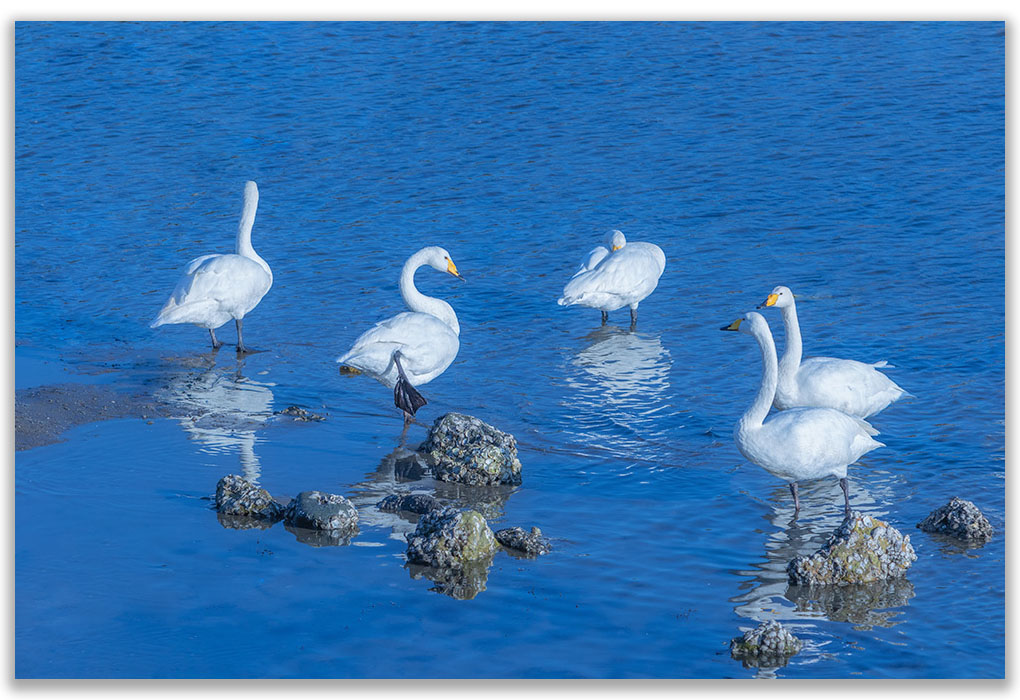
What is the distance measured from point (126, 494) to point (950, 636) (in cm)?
597

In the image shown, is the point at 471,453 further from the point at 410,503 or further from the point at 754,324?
the point at 754,324

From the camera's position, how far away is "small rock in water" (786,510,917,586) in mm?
8281

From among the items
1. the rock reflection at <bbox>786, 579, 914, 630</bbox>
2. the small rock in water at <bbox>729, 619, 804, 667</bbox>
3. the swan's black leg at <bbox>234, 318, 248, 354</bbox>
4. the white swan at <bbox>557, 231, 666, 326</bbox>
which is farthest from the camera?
the white swan at <bbox>557, 231, 666, 326</bbox>

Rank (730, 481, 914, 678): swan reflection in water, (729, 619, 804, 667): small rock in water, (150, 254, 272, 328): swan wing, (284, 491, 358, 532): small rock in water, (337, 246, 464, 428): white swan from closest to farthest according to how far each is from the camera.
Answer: (729, 619, 804, 667): small rock in water, (730, 481, 914, 678): swan reflection in water, (284, 491, 358, 532): small rock in water, (337, 246, 464, 428): white swan, (150, 254, 272, 328): swan wing

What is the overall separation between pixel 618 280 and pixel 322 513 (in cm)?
698

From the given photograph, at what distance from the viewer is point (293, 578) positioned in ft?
27.2

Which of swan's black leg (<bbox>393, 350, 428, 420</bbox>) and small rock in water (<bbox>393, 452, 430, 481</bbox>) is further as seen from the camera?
swan's black leg (<bbox>393, 350, 428, 420</bbox>)

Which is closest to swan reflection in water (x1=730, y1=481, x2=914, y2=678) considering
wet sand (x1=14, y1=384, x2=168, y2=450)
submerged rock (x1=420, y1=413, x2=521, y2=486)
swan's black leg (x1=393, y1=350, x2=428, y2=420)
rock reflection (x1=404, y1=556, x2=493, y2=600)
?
rock reflection (x1=404, y1=556, x2=493, y2=600)

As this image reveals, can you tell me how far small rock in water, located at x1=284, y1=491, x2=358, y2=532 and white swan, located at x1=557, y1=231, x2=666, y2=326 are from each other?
6.40 meters

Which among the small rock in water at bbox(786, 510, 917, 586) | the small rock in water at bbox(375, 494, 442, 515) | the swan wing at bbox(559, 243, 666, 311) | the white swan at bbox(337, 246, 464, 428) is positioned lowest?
the small rock in water at bbox(786, 510, 917, 586)

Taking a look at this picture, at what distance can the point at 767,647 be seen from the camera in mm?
7270

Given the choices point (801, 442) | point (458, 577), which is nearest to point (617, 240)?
point (801, 442)

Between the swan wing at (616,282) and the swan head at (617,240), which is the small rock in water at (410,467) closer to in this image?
the swan wing at (616,282)

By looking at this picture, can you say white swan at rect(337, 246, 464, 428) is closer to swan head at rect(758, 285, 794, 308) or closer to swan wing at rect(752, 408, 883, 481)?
swan head at rect(758, 285, 794, 308)
